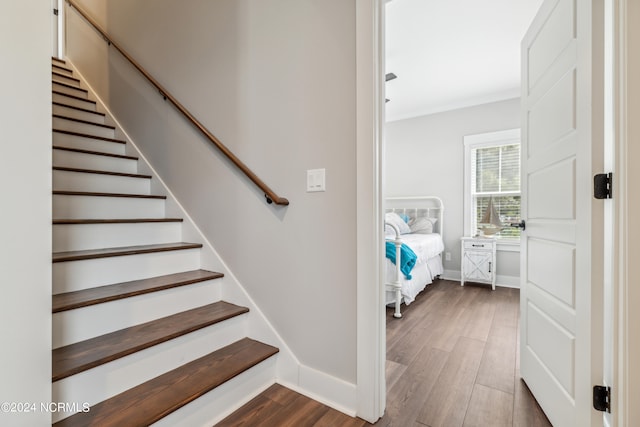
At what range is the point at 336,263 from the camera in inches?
55.3

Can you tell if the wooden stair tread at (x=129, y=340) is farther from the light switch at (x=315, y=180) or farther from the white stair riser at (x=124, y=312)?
the light switch at (x=315, y=180)

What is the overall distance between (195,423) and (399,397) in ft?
3.24

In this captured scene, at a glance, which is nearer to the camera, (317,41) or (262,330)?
(317,41)

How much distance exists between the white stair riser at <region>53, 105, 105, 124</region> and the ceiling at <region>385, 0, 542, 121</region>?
2.83 meters

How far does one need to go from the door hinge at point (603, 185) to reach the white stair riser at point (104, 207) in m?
2.54

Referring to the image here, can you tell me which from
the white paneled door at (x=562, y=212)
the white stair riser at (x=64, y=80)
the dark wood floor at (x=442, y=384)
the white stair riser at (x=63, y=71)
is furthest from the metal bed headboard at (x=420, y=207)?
the white stair riser at (x=63, y=71)

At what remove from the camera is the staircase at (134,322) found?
1.11 metres

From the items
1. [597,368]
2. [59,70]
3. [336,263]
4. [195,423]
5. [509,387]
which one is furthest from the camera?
[59,70]

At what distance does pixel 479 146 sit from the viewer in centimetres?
400

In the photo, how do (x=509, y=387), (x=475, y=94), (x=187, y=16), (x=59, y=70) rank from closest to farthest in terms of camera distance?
(x=509, y=387)
(x=187, y=16)
(x=59, y=70)
(x=475, y=94)

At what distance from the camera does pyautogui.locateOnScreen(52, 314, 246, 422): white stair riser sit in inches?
41.7
